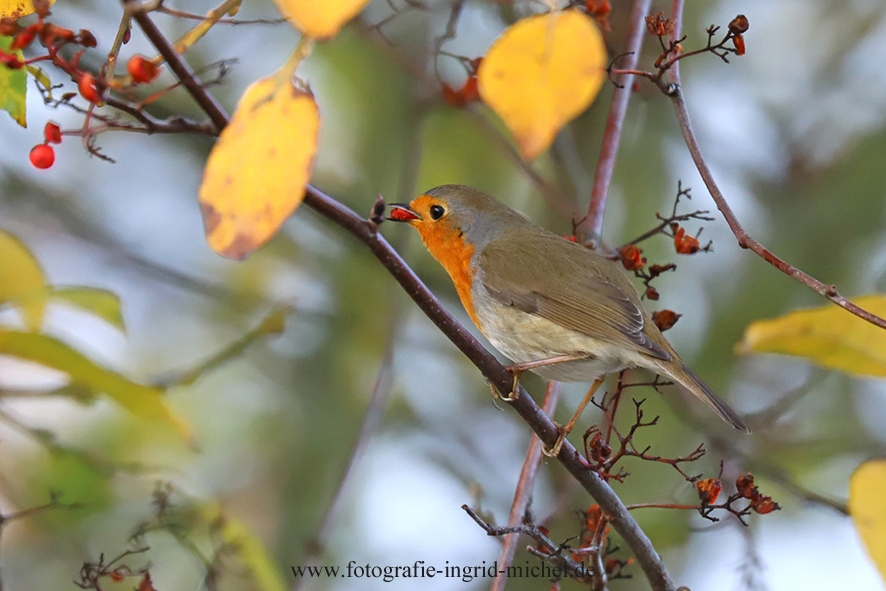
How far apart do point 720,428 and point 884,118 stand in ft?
6.53

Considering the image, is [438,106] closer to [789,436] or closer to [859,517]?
[789,436]

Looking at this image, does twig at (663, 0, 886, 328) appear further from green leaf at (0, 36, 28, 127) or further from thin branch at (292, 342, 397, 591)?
thin branch at (292, 342, 397, 591)

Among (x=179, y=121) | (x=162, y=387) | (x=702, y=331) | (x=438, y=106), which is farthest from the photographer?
(x=702, y=331)

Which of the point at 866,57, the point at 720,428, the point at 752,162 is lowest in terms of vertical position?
the point at 720,428

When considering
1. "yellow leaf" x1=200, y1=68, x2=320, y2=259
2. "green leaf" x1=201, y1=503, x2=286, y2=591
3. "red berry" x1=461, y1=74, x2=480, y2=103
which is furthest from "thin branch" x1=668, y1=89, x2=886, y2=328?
"red berry" x1=461, y1=74, x2=480, y2=103

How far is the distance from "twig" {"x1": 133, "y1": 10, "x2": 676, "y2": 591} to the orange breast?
125 centimetres

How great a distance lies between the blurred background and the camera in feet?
13.4

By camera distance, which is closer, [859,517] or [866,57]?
[859,517]

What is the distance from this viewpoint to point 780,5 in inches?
209

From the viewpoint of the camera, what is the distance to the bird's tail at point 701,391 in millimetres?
2342

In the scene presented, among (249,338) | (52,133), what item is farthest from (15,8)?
(249,338)

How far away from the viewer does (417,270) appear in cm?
431

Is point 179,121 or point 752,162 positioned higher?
point 752,162

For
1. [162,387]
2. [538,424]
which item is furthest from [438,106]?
[538,424]
